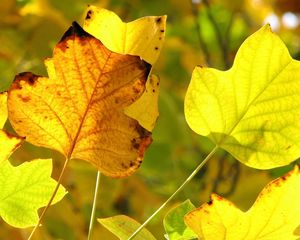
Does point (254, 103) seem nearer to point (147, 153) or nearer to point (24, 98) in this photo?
point (24, 98)

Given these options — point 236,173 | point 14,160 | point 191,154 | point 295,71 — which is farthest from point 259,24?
point 295,71

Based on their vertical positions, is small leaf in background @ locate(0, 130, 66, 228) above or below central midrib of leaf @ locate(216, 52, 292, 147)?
below

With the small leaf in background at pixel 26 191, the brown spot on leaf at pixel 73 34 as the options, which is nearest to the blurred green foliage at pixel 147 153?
the small leaf in background at pixel 26 191

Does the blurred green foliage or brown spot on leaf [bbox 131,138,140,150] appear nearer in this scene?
brown spot on leaf [bbox 131,138,140,150]

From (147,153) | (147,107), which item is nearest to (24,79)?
(147,107)

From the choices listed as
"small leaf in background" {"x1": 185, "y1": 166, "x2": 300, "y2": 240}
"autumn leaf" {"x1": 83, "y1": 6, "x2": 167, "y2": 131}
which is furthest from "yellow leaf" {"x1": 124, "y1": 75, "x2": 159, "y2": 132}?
"small leaf in background" {"x1": 185, "y1": 166, "x2": 300, "y2": 240}

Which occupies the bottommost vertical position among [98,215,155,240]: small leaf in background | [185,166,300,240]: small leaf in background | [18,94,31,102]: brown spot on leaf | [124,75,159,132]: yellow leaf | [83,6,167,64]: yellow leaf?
[98,215,155,240]: small leaf in background

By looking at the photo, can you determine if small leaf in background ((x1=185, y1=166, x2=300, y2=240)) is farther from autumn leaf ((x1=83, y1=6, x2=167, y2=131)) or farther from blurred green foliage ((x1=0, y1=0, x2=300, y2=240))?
blurred green foliage ((x1=0, y1=0, x2=300, y2=240))
